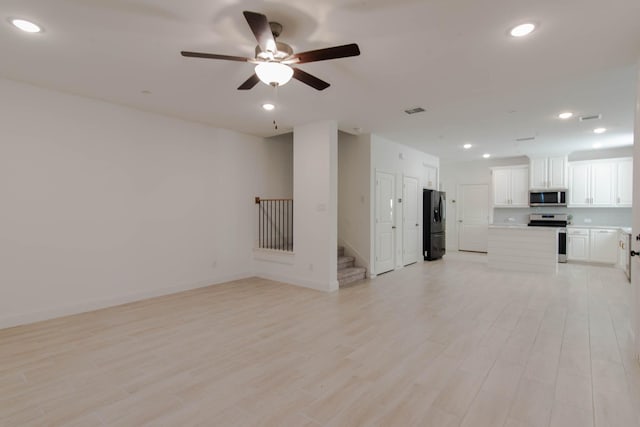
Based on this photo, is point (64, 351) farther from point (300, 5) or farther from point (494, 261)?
point (494, 261)

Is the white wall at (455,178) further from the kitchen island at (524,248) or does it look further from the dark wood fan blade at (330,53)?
the dark wood fan blade at (330,53)

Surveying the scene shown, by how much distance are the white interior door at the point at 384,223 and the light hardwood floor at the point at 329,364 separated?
1.78 meters

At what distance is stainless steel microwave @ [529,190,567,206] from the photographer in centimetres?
803

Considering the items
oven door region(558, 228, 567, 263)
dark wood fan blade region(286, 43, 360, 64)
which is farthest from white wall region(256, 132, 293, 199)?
oven door region(558, 228, 567, 263)

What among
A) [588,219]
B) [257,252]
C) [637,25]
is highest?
[637,25]

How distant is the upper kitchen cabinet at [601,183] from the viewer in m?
7.31

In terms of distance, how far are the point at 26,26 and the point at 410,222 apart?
7034 mm

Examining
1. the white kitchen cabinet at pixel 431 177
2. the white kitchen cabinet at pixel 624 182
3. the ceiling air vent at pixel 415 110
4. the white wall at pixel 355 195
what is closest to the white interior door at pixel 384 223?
the white wall at pixel 355 195

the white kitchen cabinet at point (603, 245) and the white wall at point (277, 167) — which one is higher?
the white wall at point (277, 167)

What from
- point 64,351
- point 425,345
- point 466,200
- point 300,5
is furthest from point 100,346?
point 466,200

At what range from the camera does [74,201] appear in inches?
163

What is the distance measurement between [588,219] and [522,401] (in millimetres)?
8012

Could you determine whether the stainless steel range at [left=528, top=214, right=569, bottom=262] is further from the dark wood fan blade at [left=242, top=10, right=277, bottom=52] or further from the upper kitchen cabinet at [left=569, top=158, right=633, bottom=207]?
the dark wood fan blade at [left=242, top=10, right=277, bottom=52]

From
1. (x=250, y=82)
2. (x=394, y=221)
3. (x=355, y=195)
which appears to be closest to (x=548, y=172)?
(x=394, y=221)
